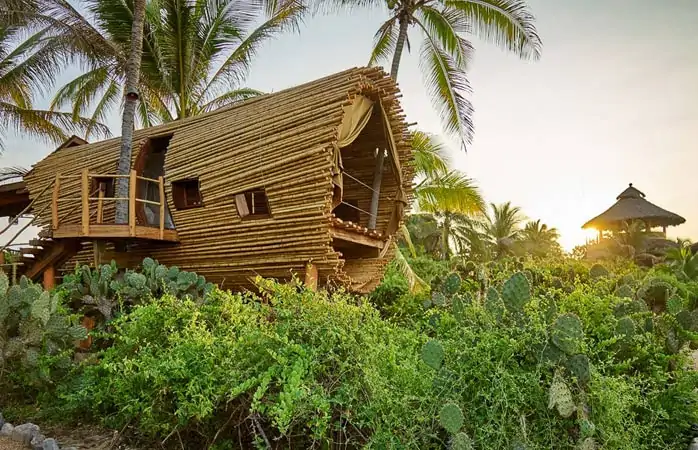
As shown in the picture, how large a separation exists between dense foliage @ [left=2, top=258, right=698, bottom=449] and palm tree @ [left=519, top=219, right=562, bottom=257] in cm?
2096

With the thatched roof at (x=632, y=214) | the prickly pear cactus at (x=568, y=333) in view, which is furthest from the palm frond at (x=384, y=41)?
the thatched roof at (x=632, y=214)

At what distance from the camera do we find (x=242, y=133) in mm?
9469

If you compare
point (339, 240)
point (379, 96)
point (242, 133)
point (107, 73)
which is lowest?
point (339, 240)

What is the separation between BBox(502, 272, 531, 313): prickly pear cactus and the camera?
4.51 metres

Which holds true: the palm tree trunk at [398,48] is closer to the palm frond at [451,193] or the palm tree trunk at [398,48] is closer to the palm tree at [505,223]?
the palm frond at [451,193]

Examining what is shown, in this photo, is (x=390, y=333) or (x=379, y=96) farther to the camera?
(x=379, y=96)

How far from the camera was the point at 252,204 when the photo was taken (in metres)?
9.28

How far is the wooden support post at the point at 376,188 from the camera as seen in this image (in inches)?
445

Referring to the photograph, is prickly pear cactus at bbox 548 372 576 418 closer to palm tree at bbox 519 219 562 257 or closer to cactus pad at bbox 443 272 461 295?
cactus pad at bbox 443 272 461 295

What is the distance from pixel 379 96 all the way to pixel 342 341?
6.97 metres

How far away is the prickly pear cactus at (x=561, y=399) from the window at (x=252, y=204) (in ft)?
20.7

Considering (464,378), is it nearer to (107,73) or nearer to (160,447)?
(160,447)

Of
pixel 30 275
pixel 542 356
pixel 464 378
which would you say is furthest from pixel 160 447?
pixel 30 275

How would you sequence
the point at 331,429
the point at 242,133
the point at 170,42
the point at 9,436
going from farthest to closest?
the point at 170,42 → the point at 242,133 → the point at 9,436 → the point at 331,429
